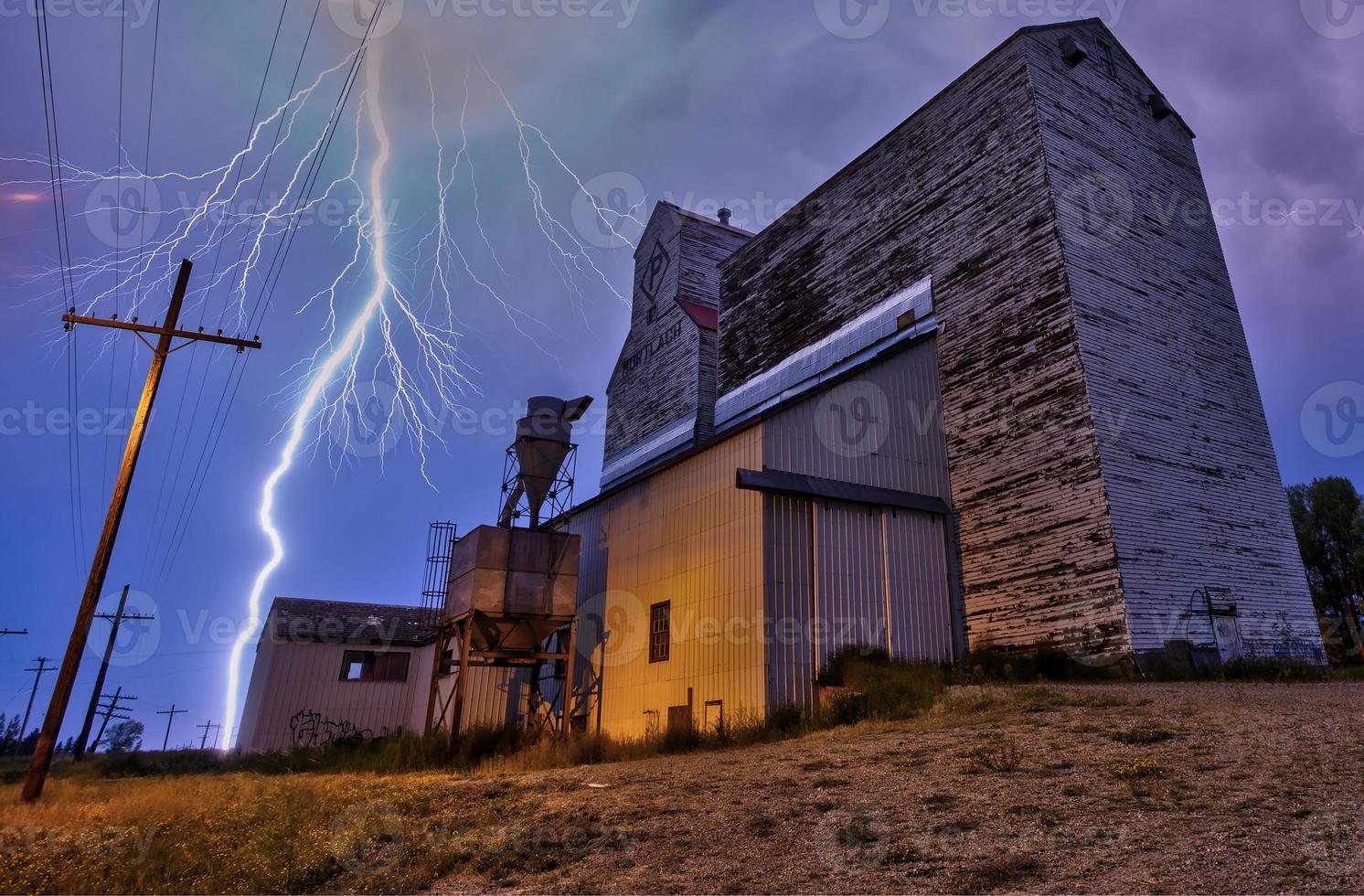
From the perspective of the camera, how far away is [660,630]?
17938 millimetres

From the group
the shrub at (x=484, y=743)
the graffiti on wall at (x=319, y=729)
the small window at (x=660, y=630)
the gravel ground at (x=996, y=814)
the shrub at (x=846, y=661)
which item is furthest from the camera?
the graffiti on wall at (x=319, y=729)

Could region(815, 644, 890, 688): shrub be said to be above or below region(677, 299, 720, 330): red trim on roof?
below

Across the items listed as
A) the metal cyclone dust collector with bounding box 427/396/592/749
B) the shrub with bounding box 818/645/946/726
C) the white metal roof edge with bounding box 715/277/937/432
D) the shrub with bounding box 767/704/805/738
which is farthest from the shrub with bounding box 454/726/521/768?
the white metal roof edge with bounding box 715/277/937/432

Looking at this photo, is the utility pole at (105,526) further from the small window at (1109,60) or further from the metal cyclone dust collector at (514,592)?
the small window at (1109,60)

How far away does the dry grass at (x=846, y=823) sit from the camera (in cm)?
546

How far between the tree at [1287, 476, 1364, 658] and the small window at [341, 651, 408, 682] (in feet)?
130

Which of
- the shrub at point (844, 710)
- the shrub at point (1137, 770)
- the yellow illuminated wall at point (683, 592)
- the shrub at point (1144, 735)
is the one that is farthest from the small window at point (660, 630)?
the shrub at point (1137, 770)

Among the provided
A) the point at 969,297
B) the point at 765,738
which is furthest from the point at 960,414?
the point at 765,738

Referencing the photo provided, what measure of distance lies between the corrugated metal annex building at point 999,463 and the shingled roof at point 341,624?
13.3 meters

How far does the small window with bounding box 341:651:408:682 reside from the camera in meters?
30.3

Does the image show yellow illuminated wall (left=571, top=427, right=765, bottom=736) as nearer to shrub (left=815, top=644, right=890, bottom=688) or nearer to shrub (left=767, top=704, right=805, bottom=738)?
shrub (left=767, top=704, right=805, bottom=738)

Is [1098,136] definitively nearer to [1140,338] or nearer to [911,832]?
[1140,338]

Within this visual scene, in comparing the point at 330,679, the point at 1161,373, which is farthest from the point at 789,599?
the point at 330,679

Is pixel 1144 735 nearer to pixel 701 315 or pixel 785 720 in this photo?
pixel 785 720
